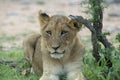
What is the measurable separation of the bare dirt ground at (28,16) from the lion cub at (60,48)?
3.47 m

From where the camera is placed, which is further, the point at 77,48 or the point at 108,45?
the point at 108,45

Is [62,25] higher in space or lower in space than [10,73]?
higher

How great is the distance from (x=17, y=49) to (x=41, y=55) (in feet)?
9.70

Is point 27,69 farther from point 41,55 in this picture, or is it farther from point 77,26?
point 77,26

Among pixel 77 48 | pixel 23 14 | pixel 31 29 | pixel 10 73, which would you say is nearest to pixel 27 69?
pixel 10 73

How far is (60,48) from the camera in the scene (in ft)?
20.6

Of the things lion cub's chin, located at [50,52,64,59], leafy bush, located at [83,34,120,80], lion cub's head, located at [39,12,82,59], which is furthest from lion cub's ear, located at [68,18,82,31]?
leafy bush, located at [83,34,120,80]

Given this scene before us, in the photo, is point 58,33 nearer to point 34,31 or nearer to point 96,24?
point 96,24

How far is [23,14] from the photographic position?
46.8ft

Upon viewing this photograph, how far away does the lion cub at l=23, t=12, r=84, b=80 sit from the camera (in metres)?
6.34

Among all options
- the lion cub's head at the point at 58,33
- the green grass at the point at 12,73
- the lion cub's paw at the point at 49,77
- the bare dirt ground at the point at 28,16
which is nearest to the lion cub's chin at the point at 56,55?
the lion cub's head at the point at 58,33

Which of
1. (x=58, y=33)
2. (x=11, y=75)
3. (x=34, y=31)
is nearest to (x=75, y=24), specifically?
(x=58, y=33)

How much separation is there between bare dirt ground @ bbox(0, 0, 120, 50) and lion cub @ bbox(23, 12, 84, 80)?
347 centimetres

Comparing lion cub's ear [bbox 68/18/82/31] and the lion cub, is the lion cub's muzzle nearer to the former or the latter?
the lion cub
